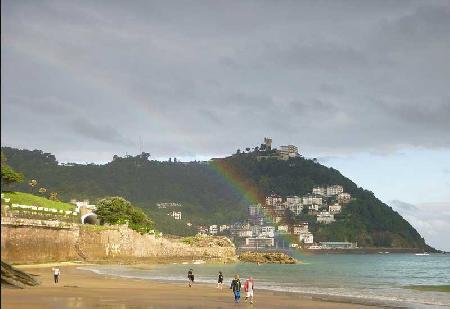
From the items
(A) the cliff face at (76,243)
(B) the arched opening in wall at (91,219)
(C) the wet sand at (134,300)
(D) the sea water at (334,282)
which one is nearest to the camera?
(C) the wet sand at (134,300)

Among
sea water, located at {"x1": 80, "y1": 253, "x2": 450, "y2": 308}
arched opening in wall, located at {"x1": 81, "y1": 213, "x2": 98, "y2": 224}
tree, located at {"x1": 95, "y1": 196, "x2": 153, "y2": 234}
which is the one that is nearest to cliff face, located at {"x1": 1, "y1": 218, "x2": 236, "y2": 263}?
sea water, located at {"x1": 80, "y1": 253, "x2": 450, "y2": 308}

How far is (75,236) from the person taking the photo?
262 feet

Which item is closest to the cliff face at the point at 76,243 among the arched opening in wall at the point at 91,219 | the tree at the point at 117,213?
the tree at the point at 117,213

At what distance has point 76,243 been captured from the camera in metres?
80.8

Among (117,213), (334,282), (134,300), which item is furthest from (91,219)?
(134,300)

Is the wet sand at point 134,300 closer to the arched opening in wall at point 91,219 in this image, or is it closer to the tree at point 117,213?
the tree at point 117,213

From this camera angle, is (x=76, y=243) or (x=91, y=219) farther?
(x=91, y=219)

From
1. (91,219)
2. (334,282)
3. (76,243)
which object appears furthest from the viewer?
(91,219)

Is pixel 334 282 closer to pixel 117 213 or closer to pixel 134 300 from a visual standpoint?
pixel 134 300

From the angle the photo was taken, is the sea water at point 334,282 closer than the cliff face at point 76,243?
Yes

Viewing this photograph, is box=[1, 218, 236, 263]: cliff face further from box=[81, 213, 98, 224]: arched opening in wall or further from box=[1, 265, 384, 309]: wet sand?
box=[1, 265, 384, 309]: wet sand

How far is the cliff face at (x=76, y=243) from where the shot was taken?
63.8m

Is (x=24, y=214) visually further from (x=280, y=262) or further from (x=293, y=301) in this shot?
(x=280, y=262)

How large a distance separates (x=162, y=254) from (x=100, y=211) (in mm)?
16110
